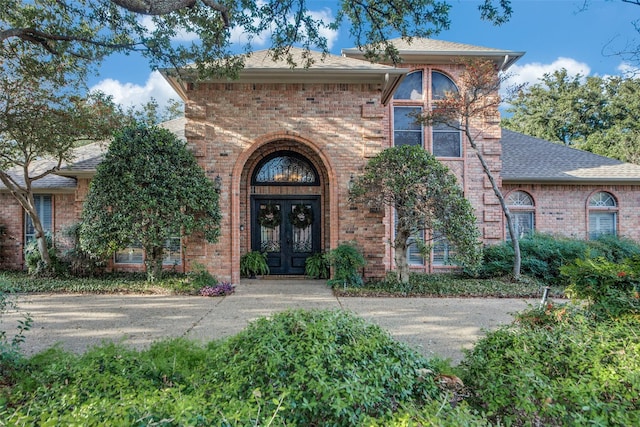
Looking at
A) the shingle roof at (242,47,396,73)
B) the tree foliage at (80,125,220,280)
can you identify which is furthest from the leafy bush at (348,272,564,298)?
the shingle roof at (242,47,396,73)

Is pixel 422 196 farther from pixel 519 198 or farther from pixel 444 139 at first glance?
pixel 519 198

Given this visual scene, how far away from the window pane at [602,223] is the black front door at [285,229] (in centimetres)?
964

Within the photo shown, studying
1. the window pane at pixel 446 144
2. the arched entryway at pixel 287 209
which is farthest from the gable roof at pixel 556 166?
the arched entryway at pixel 287 209

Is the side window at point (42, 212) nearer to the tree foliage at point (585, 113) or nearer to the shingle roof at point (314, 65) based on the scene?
the shingle roof at point (314, 65)

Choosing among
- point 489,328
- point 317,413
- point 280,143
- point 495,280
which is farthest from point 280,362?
point 495,280

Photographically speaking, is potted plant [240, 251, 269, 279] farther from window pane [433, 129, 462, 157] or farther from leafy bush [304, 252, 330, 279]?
window pane [433, 129, 462, 157]

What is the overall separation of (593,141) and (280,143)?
79.5 ft

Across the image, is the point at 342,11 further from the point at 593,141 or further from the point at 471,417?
the point at 593,141

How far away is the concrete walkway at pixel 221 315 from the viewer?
5008mm

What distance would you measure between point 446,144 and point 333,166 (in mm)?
4639

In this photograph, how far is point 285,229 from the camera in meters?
10.6

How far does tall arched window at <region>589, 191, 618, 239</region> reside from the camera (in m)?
12.0

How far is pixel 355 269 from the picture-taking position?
893 centimetres

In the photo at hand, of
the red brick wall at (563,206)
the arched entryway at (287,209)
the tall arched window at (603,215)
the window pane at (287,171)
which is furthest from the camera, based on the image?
the tall arched window at (603,215)
